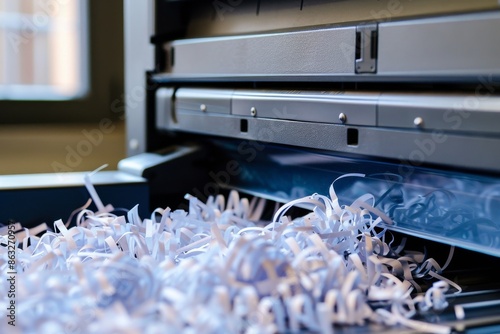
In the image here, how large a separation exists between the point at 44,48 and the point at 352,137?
4.40 ft

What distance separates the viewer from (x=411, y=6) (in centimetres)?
61

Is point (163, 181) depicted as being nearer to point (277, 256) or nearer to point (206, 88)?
point (206, 88)

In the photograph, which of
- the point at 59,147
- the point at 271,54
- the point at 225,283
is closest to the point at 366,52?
the point at 271,54

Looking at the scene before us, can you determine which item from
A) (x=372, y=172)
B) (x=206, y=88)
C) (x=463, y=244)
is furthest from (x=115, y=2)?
(x=463, y=244)

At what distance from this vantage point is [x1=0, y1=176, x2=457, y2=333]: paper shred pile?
1.45 feet

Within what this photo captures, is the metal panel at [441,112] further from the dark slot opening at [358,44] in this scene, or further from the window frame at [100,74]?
the window frame at [100,74]

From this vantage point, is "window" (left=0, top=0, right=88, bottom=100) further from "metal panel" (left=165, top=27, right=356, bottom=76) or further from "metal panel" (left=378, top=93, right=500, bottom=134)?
"metal panel" (left=378, top=93, right=500, bottom=134)

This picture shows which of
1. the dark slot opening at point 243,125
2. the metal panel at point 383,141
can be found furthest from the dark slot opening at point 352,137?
the dark slot opening at point 243,125

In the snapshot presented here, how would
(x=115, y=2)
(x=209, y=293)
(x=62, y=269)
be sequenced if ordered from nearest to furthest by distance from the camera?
1. (x=209, y=293)
2. (x=62, y=269)
3. (x=115, y=2)

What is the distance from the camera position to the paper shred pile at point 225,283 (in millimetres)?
441

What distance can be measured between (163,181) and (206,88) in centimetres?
13

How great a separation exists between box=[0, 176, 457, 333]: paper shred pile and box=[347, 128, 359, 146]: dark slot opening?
0.06 meters

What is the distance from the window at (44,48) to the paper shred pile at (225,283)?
1160 mm

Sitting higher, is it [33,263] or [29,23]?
[29,23]
